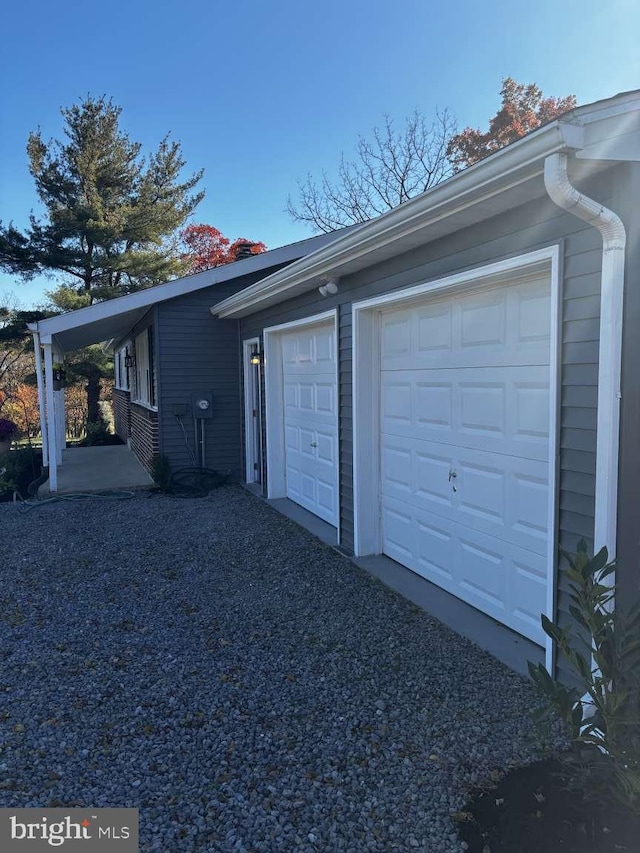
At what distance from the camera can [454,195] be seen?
3271 millimetres

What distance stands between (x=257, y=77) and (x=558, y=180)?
13.7m

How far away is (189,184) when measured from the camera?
19.8 m

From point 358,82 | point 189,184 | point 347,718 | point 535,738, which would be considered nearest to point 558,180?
point 535,738

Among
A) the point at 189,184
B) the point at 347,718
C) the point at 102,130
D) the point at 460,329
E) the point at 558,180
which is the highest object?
the point at 102,130

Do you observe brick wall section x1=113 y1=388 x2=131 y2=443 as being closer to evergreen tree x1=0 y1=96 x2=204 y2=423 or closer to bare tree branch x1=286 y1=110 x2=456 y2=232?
evergreen tree x1=0 y1=96 x2=204 y2=423

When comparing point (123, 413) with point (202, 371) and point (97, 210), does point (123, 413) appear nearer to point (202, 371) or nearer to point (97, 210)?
point (97, 210)

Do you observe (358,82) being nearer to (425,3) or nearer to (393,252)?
(425,3)

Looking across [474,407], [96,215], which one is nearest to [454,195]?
[474,407]

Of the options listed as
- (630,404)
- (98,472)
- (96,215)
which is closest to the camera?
(630,404)

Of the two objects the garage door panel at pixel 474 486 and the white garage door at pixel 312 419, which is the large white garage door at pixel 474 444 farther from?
the white garage door at pixel 312 419

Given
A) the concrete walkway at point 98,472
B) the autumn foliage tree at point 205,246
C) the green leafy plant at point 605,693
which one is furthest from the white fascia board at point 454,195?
the autumn foliage tree at point 205,246

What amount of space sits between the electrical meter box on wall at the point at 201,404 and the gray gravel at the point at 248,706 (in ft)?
12.5

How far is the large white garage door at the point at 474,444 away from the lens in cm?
349

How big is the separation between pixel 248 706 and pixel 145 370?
8645mm
